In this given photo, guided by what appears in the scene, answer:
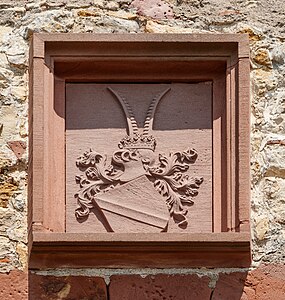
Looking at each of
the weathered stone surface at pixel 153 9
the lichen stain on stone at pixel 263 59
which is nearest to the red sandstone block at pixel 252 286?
the lichen stain on stone at pixel 263 59

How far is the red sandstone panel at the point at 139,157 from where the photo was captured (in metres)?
7.23

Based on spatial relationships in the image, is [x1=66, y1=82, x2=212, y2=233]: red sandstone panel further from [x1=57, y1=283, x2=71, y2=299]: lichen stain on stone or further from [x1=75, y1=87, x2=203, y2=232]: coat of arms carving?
[x1=57, y1=283, x2=71, y2=299]: lichen stain on stone

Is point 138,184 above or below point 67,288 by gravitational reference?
above

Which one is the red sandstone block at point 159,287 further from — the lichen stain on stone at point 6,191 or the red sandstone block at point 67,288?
the lichen stain on stone at point 6,191

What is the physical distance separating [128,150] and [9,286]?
26.2 inches

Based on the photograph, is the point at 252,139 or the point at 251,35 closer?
the point at 252,139

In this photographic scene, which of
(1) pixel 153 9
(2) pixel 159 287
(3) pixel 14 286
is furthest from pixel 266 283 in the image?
(1) pixel 153 9

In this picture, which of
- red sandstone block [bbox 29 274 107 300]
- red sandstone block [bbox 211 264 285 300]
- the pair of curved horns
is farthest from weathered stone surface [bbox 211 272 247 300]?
the pair of curved horns

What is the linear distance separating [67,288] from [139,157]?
557 millimetres

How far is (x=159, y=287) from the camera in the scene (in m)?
7.14

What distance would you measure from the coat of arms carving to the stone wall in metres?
0.20

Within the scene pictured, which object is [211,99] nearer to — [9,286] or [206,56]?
[206,56]

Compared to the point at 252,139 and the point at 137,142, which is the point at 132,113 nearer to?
the point at 137,142

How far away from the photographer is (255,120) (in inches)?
289
